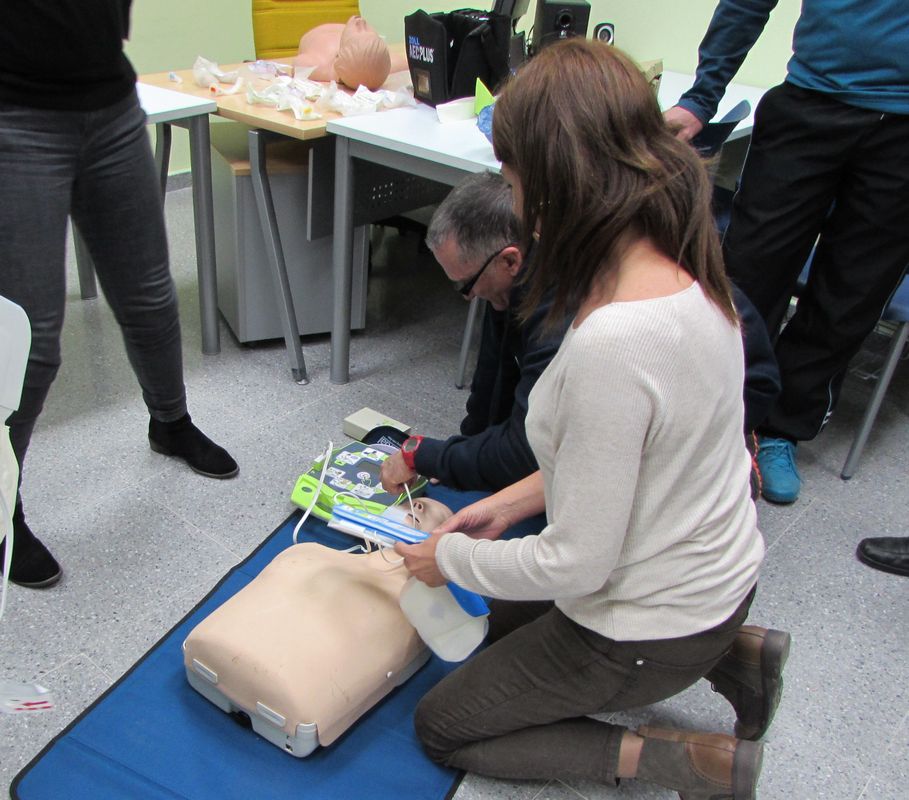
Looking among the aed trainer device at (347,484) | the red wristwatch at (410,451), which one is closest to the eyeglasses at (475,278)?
the red wristwatch at (410,451)

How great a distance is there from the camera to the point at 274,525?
1701mm

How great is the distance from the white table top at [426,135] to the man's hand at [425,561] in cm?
90

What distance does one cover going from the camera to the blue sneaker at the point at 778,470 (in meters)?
1.93

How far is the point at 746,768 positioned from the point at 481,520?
1.58 feet

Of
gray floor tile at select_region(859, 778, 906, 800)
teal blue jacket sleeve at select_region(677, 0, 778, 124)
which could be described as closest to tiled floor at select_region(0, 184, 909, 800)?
gray floor tile at select_region(859, 778, 906, 800)

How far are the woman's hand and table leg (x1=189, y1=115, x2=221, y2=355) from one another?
1.30 meters

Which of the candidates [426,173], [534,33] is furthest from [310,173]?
[534,33]

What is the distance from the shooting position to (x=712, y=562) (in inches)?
38.5

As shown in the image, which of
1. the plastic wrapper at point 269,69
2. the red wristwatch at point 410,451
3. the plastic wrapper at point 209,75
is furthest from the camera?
the plastic wrapper at point 269,69

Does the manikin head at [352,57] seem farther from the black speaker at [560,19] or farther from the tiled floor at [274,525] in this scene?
the tiled floor at [274,525]

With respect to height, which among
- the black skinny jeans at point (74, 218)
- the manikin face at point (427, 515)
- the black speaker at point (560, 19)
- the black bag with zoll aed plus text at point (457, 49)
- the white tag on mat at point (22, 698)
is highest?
the black speaker at point (560, 19)

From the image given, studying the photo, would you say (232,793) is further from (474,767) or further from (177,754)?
(474,767)

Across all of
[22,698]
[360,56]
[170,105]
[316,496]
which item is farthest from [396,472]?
[360,56]

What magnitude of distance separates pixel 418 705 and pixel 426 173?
1.14 m
